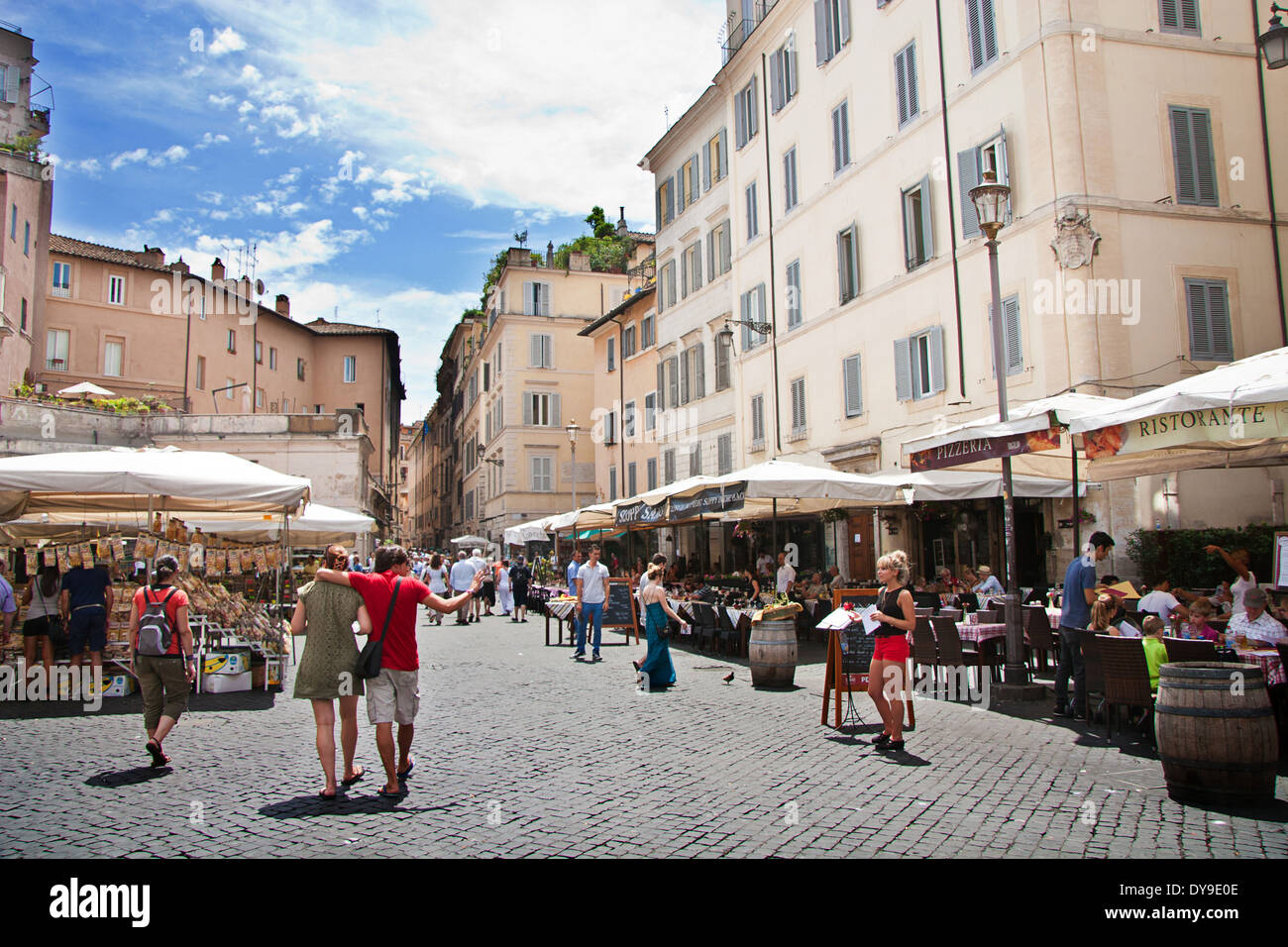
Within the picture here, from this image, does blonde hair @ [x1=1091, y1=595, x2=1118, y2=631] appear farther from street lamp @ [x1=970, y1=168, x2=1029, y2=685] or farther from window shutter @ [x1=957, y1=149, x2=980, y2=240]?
window shutter @ [x1=957, y1=149, x2=980, y2=240]

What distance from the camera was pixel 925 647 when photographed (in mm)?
10266

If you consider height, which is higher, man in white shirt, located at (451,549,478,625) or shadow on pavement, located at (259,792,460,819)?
man in white shirt, located at (451,549,478,625)

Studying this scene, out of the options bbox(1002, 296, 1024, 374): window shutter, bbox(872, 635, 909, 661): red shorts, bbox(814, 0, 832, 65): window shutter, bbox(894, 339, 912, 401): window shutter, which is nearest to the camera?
bbox(872, 635, 909, 661): red shorts

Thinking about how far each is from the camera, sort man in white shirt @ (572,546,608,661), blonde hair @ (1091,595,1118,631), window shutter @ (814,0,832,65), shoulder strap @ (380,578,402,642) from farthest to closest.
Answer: window shutter @ (814,0,832,65)
man in white shirt @ (572,546,608,661)
blonde hair @ (1091,595,1118,631)
shoulder strap @ (380,578,402,642)

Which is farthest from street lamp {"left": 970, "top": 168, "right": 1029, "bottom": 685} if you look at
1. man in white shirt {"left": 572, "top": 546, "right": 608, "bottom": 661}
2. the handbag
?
man in white shirt {"left": 572, "top": 546, "right": 608, "bottom": 661}

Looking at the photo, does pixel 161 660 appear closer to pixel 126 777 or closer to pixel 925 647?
pixel 126 777

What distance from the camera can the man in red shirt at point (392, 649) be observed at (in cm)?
617

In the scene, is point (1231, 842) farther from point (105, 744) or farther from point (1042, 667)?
point (105, 744)

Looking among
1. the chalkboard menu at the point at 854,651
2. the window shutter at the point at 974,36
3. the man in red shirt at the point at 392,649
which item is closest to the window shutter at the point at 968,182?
the window shutter at the point at 974,36

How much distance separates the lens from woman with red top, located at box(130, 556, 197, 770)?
712 centimetres

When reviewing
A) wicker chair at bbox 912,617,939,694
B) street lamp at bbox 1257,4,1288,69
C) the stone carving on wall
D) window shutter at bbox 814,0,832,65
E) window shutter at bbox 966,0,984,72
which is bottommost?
wicker chair at bbox 912,617,939,694

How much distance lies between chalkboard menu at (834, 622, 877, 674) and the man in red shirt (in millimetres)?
3753

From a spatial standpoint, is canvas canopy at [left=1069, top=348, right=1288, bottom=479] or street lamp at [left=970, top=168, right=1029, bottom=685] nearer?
canvas canopy at [left=1069, top=348, right=1288, bottom=479]

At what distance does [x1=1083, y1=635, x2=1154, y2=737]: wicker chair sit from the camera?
7.12 metres
